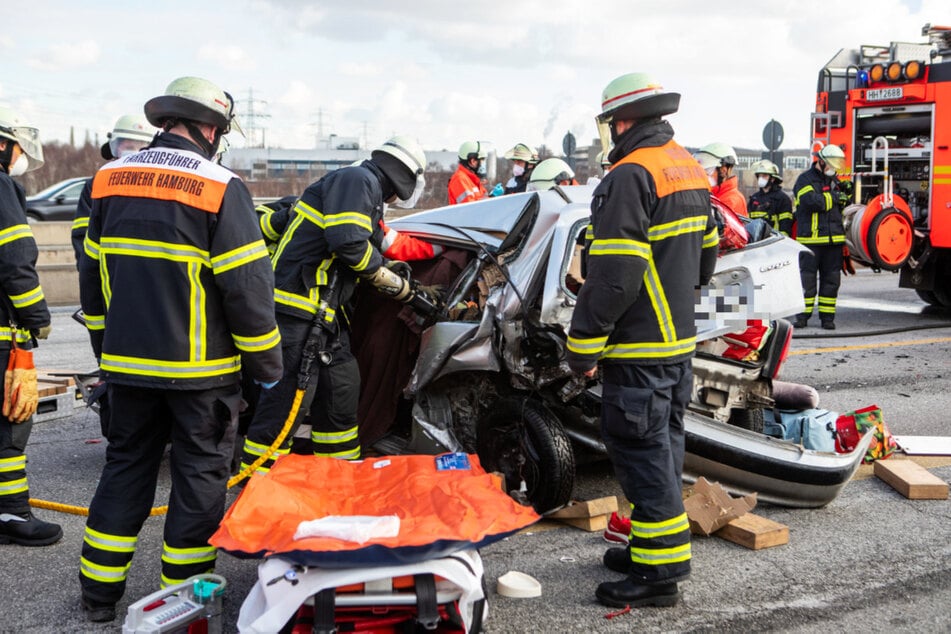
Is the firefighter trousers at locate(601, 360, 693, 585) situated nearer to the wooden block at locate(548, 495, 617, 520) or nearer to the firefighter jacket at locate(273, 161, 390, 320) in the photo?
the wooden block at locate(548, 495, 617, 520)

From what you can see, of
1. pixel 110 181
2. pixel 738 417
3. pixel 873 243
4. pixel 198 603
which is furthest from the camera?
pixel 873 243

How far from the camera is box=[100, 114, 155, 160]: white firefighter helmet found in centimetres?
510

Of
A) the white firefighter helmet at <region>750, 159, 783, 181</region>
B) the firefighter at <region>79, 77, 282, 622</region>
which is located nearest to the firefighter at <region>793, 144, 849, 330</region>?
the white firefighter helmet at <region>750, 159, 783, 181</region>

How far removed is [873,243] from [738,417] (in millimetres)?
5826

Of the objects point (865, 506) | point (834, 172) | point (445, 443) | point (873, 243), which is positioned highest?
point (834, 172)

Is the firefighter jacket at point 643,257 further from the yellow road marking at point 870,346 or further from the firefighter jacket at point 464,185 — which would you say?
the firefighter jacket at point 464,185

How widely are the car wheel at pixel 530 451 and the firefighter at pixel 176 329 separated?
1.33 meters

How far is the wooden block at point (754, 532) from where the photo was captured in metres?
4.14

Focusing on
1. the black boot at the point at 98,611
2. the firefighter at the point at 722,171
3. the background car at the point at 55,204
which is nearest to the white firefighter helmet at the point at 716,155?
the firefighter at the point at 722,171

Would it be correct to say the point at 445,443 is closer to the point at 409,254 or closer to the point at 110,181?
the point at 409,254

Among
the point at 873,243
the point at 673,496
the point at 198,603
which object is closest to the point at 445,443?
the point at 673,496

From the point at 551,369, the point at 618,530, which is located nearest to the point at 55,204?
the point at 551,369

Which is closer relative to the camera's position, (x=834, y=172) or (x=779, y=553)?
(x=779, y=553)

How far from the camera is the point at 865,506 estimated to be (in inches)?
187
